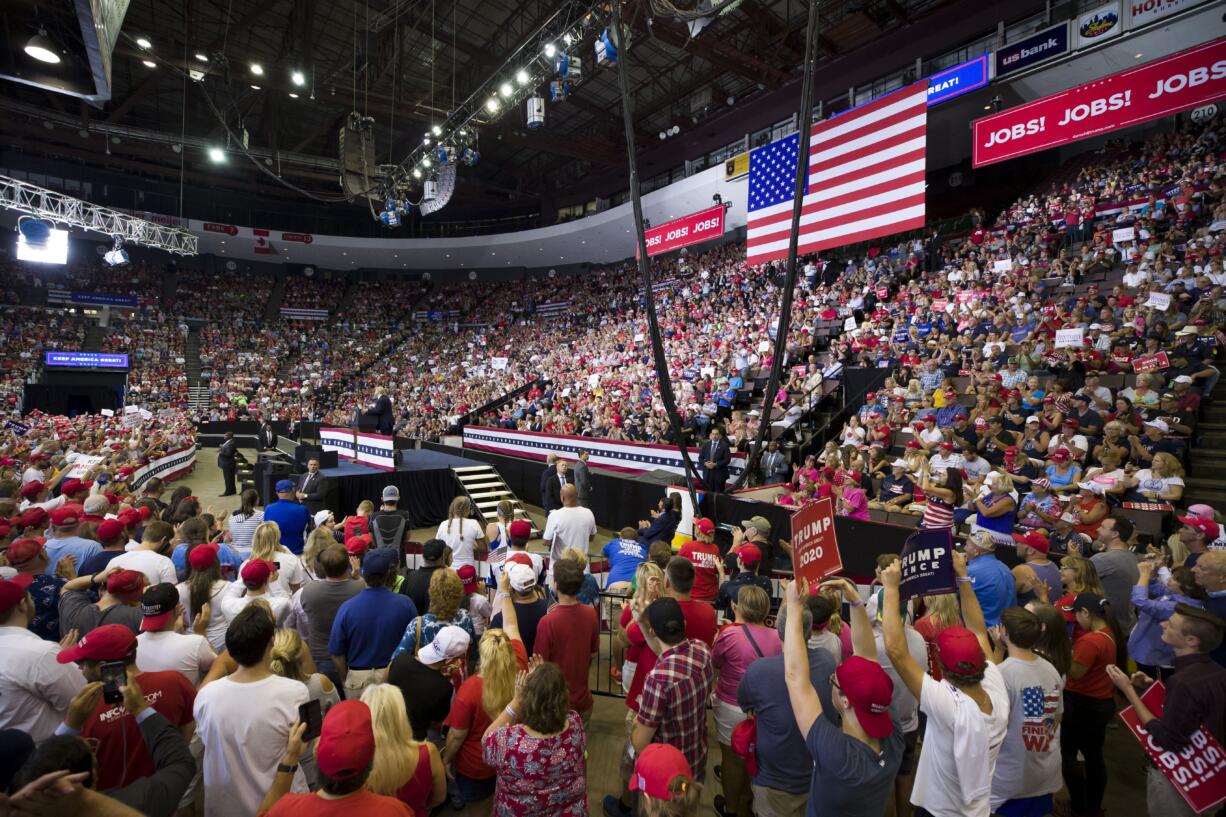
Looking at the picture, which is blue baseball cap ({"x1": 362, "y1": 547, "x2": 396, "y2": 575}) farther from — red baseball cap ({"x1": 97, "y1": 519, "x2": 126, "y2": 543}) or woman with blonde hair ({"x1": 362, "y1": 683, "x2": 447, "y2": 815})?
red baseball cap ({"x1": 97, "y1": 519, "x2": 126, "y2": 543})

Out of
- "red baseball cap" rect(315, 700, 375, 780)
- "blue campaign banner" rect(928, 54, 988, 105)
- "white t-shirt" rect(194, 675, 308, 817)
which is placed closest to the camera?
"red baseball cap" rect(315, 700, 375, 780)

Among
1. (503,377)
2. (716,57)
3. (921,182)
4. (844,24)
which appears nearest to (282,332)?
(503,377)

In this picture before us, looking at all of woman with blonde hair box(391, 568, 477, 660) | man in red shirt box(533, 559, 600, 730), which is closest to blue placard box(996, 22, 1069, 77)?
man in red shirt box(533, 559, 600, 730)

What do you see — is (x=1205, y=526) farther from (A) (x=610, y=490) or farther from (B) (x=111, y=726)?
(A) (x=610, y=490)

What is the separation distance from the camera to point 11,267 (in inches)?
1106

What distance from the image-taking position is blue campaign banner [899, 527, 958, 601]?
92.7 inches

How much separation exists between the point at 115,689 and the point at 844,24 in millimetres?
18952

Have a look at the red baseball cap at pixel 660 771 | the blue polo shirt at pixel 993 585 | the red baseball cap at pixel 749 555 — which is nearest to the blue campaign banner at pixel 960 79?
the blue polo shirt at pixel 993 585

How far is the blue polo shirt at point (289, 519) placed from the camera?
6.16 meters

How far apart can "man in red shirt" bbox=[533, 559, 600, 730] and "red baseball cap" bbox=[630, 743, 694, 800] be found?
136 centimetres

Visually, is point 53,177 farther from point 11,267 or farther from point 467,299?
point 467,299

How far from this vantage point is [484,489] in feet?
42.2

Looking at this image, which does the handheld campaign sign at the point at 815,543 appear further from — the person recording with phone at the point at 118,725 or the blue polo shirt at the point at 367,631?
the person recording with phone at the point at 118,725

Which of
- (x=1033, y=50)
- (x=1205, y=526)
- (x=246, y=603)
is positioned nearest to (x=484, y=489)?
(x=246, y=603)
